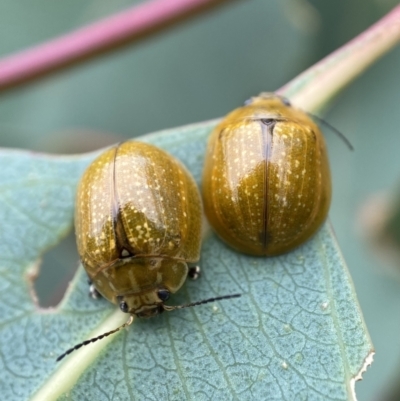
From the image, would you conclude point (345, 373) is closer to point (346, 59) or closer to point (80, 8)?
point (346, 59)

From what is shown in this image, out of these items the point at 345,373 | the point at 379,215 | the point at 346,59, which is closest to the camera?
the point at 345,373

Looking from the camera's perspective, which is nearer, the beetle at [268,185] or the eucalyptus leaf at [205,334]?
the eucalyptus leaf at [205,334]

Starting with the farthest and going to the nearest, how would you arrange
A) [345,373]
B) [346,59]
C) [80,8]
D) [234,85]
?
1. [80,8]
2. [234,85]
3. [346,59]
4. [345,373]

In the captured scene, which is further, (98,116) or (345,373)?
(98,116)

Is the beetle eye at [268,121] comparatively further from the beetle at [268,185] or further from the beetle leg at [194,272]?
the beetle leg at [194,272]

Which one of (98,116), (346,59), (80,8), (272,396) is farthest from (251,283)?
(80,8)

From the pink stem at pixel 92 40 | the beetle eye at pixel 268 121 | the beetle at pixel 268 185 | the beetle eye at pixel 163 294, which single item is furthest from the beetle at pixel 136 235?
the pink stem at pixel 92 40
